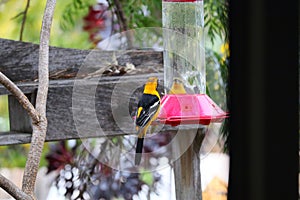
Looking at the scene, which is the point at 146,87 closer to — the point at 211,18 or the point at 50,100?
the point at 50,100

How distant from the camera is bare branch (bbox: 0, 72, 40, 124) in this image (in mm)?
797

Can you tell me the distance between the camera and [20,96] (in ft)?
2.73

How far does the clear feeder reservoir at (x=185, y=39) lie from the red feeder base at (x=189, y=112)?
0.51ft

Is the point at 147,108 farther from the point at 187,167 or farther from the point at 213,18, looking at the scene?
the point at 213,18

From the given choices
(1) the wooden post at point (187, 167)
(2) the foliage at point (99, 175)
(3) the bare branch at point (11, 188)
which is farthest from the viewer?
(2) the foliage at point (99, 175)

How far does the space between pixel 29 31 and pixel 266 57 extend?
1.85 meters

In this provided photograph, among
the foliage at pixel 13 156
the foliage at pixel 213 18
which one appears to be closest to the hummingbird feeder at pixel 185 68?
the foliage at pixel 213 18

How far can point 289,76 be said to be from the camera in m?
0.24

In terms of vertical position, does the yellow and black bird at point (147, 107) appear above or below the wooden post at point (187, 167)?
above

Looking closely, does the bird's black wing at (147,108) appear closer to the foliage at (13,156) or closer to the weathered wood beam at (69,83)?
the weathered wood beam at (69,83)

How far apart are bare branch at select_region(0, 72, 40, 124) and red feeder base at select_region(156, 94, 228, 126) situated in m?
0.31

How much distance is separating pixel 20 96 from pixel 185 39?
628 millimetres

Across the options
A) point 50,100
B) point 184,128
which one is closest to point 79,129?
point 50,100

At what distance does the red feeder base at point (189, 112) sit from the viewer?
113 cm
